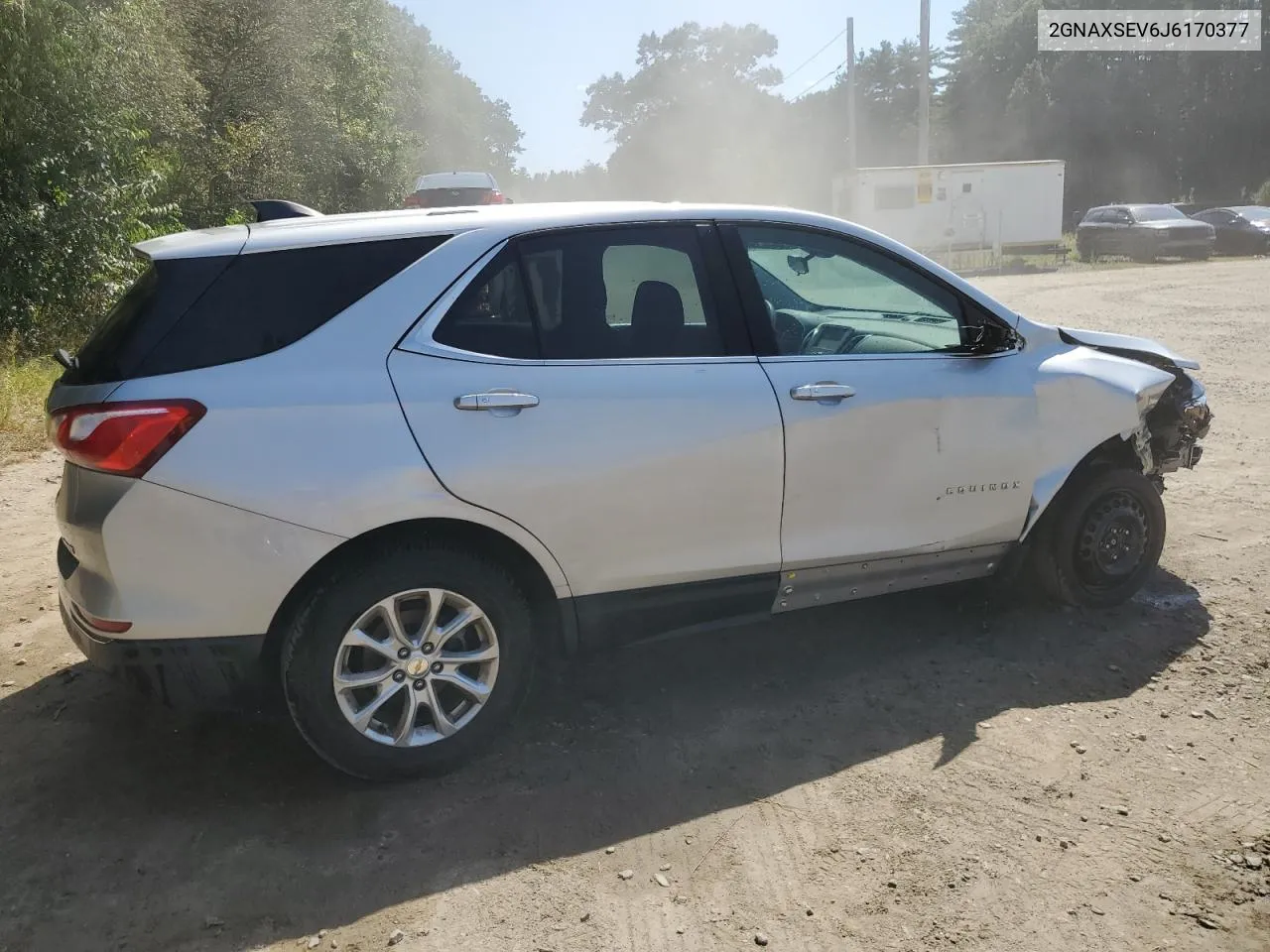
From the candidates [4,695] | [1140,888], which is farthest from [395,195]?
[1140,888]

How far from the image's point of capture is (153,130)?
1462 centimetres

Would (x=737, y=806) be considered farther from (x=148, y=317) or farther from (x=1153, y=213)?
(x=1153, y=213)

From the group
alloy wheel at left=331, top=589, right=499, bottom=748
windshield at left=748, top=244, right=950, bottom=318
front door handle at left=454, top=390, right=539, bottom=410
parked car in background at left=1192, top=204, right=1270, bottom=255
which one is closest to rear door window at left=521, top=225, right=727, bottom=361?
front door handle at left=454, top=390, right=539, bottom=410

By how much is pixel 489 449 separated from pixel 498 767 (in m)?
1.08

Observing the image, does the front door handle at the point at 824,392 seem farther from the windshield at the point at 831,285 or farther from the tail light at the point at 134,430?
the tail light at the point at 134,430

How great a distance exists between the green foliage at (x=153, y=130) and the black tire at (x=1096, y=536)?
32.2 ft

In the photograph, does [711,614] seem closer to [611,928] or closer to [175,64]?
[611,928]

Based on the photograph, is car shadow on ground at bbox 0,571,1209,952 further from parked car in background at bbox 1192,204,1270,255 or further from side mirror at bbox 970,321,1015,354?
parked car in background at bbox 1192,204,1270,255

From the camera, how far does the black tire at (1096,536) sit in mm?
4430

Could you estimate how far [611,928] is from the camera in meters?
2.69

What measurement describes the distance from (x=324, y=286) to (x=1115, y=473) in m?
3.34

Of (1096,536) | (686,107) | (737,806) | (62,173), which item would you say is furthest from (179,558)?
(686,107)

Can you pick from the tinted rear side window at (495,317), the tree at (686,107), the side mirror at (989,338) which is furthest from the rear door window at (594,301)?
the tree at (686,107)

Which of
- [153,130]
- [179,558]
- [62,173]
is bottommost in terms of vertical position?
[179,558]
